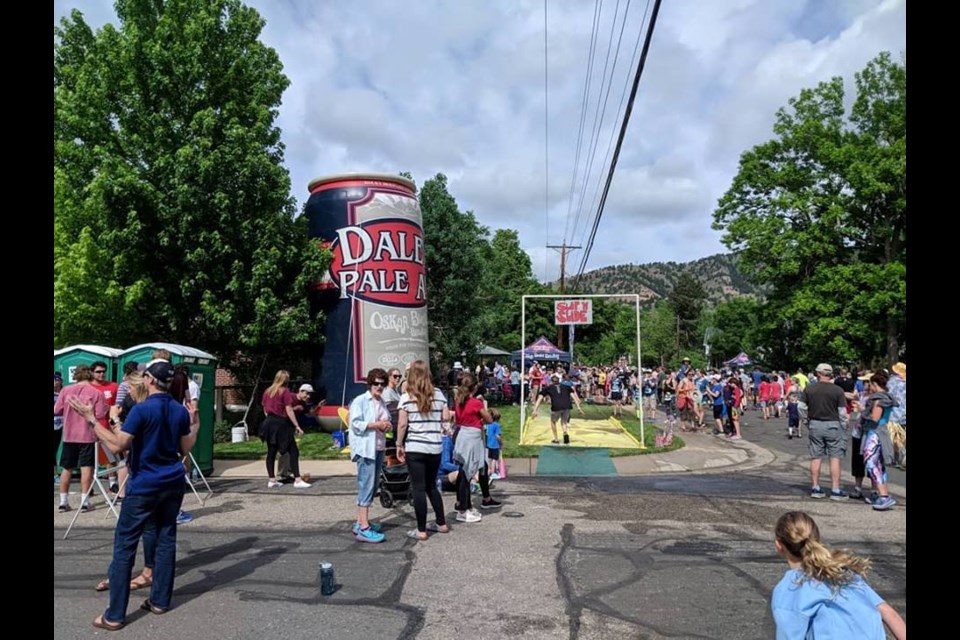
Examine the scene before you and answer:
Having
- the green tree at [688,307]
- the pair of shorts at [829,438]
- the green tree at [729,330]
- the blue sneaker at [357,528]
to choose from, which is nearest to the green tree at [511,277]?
the pair of shorts at [829,438]

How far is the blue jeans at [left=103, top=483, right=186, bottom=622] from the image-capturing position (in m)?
4.25

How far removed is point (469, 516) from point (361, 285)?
10324mm

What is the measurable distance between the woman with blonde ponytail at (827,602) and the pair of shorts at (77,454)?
25.8ft

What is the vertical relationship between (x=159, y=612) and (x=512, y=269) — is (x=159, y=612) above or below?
below

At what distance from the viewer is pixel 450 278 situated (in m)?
25.4

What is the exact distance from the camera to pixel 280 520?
7.39 metres

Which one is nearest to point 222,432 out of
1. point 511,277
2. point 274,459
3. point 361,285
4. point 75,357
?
point 361,285

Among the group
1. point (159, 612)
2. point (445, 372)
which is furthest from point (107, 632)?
point (445, 372)

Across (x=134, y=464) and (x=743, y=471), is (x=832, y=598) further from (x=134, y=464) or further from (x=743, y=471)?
(x=743, y=471)

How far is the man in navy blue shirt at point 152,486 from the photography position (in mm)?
4277

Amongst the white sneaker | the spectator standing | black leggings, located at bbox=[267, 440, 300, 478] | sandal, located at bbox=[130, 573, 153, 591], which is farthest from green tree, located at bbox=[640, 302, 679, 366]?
sandal, located at bbox=[130, 573, 153, 591]

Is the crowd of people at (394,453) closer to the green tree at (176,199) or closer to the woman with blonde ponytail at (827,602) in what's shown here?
the woman with blonde ponytail at (827,602)

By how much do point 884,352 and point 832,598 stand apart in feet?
109

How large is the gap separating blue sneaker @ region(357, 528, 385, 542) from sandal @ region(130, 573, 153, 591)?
1935 mm
